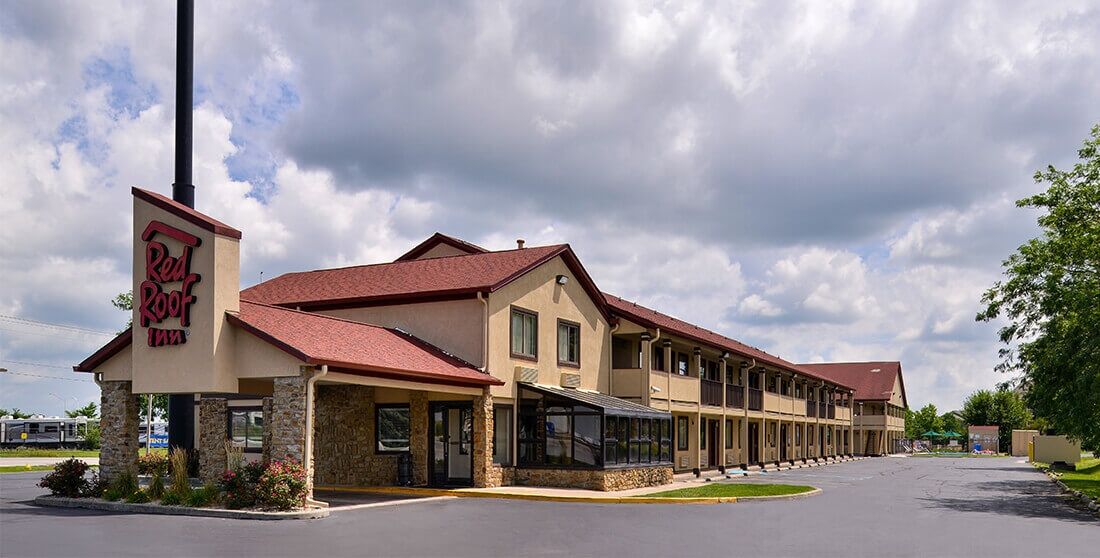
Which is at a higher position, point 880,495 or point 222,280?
point 222,280

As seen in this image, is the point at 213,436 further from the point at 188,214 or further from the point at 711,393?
the point at 711,393

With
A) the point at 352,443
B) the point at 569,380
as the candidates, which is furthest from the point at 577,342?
the point at 352,443

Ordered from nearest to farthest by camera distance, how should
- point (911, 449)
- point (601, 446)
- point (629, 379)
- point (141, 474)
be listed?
point (601, 446)
point (141, 474)
point (629, 379)
point (911, 449)

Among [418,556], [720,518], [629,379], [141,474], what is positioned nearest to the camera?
[418,556]

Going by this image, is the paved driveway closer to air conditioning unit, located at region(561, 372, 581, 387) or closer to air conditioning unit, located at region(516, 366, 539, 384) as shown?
air conditioning unit, located at region(516, 366, 539, 384)

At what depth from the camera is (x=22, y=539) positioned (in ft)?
50.4

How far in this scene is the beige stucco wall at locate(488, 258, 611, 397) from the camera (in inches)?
1068

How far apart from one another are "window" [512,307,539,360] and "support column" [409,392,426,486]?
9.58 feet

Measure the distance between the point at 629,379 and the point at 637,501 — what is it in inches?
387

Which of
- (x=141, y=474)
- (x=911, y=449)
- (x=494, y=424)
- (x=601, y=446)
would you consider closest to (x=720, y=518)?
(x=601, y=446)

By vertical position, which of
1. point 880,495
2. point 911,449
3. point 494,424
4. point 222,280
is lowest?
point 911,449

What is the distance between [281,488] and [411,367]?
4822 millimetres

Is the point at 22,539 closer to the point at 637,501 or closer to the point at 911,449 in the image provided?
the point at 637,501

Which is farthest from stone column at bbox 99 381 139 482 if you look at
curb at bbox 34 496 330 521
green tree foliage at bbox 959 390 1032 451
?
green tree foliage at bbox 959 390 1032 451
